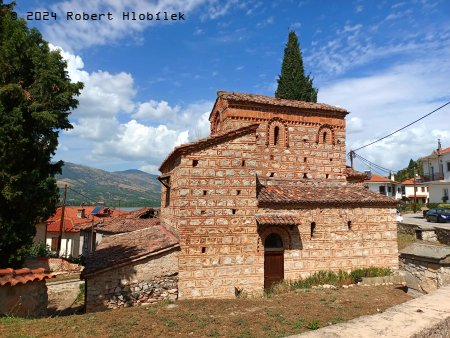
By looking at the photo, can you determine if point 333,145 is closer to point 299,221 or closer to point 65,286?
point 299,221

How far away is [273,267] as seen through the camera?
45.5 feet

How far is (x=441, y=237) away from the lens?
21031mm

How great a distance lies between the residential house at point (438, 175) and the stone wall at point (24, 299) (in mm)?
45279

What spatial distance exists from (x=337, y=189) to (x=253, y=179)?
17.6ft

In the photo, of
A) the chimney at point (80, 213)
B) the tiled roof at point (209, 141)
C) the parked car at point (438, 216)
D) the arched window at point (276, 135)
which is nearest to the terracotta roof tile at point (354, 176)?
the arched window at point (276, 135)

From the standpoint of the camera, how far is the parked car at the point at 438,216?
29.0 m

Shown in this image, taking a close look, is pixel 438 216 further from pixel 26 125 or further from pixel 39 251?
pixel 39 251

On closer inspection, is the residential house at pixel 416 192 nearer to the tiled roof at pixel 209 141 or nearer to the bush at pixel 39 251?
the tiled roof at pixel 209 141

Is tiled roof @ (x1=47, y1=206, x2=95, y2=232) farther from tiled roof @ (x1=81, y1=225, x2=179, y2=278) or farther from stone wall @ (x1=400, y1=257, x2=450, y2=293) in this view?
stone wall @ (x1=400, y1=257, x2=450, y2=293)

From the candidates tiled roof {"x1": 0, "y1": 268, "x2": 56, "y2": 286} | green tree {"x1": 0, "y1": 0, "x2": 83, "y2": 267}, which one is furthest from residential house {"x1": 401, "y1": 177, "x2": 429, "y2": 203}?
tiled roof {"x1": 0, "y1": 268, "x2": 56, "y2": 286}

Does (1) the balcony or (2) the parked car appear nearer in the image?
(2) the parked car

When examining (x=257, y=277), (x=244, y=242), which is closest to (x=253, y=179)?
(x=244, y=242)

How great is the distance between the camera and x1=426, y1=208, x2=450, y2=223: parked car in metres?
29.0

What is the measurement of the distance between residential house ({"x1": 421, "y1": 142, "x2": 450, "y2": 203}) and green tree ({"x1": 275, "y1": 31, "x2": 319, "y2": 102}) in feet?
76.2
